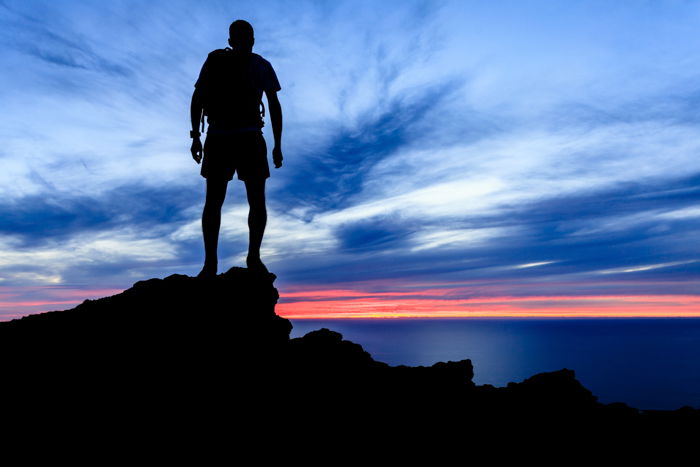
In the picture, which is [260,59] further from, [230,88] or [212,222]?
[212,222]

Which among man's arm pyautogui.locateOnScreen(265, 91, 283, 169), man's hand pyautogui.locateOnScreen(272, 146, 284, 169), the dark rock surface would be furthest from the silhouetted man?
the dark rock surface

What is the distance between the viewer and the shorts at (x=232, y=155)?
9.70 m

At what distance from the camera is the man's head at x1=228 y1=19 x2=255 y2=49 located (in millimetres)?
9859

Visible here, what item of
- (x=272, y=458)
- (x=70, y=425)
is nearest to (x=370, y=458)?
(x=272, y=458)

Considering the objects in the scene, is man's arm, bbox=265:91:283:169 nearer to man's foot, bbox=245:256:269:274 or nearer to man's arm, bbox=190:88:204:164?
man's arm, bbox=190:88:204:164

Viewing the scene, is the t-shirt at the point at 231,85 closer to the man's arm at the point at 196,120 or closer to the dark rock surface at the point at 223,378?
the man's arm at the point at 196,120

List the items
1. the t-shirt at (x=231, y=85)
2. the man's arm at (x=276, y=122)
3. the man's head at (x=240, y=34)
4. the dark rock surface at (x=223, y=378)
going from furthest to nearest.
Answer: the man's arm at (x=276, y=122) < the man's head at (x=240, y=34) < the t-shirt at (x=231, y=85) < the dark rock surface at (x=223, y=378)

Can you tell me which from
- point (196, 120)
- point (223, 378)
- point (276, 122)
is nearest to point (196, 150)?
point (196, 120)

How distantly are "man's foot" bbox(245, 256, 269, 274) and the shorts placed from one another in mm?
1904

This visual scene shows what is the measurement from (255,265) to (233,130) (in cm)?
319

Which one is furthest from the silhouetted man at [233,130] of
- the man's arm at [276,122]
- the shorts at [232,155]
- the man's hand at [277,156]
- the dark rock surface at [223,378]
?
the dark rock surface at [223,378]

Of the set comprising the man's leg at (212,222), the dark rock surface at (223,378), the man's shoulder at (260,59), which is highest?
the man's shoulder at (260,59)

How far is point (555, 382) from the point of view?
1272 centimetres

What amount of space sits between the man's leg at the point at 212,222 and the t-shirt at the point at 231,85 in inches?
58.3
